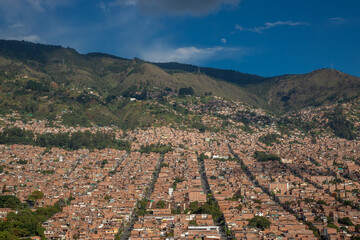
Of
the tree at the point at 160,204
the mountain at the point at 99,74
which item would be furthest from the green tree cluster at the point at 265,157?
the mountain at the point at 99,74

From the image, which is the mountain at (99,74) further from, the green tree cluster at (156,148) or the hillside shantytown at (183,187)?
the green tree cluster at (156,148)

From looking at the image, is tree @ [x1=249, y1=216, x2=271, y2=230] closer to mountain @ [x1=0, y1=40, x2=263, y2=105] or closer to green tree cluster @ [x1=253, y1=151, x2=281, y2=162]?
green tree cluster @ [x1=253, y1=151, x2=281, y2=162]

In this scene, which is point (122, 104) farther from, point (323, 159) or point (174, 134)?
point (323, 159)

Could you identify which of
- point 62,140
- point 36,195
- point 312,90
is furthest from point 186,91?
point 36,195

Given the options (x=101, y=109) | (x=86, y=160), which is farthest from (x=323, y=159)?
(x=101, y=109)

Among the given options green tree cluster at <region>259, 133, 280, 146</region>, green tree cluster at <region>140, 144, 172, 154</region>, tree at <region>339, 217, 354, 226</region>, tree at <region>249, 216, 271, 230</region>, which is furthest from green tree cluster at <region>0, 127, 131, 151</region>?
tree at <region>339, 217, 354, 226</region>
